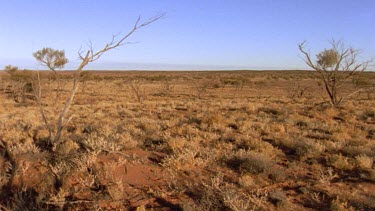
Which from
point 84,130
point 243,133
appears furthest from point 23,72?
point 243,133

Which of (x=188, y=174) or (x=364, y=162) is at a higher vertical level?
(x=364, y=162)

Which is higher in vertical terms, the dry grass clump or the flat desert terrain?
the dry grass clump

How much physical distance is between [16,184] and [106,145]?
6.24ft

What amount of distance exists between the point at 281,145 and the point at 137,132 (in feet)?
12.9

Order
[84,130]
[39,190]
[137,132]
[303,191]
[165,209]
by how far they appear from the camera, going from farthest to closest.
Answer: [84,130] < [137,132] < [39,190] < [303,191] < [165,209]

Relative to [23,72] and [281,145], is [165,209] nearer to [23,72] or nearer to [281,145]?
[281,145]

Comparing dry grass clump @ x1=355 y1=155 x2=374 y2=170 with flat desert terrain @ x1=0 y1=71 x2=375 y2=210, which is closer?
flat desert terrain @ x1=0 y1=71 x2=375 y2=210

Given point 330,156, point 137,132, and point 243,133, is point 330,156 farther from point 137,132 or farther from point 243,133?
point 137,132

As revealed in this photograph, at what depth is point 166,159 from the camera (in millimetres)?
6648

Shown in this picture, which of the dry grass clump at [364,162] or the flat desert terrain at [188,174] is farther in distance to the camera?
the dry grass clump at [364,162]

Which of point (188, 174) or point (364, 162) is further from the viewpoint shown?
point (364, 162)

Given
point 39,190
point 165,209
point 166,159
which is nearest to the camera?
point 165,209

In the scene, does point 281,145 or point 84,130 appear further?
point 84,130

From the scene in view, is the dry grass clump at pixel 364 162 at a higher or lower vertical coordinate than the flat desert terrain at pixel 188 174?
higher
